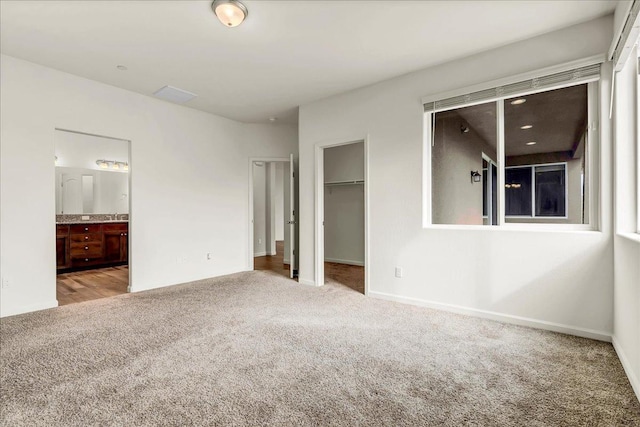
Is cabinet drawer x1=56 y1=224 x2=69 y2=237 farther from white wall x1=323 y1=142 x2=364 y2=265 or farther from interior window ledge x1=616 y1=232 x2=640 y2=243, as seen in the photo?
interior window ledge x1=616 y1=232 x2=640 y2=243

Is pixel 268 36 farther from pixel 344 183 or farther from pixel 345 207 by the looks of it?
pixel 345 207

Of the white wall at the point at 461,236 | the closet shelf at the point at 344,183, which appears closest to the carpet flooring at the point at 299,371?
the white wall at the point at 461,236

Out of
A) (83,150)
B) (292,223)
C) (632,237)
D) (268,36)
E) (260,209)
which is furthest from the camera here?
(260,209)

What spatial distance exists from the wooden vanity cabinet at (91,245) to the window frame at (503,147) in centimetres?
579

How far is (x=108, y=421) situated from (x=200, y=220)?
Answer: 368 cm

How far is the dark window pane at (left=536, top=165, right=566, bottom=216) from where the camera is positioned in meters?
2.87

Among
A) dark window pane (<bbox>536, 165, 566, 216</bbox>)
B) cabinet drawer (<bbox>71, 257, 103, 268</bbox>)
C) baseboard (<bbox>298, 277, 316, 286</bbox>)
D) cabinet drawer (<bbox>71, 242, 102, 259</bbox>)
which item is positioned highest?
dark window pane (<bbox>536, 165, 566, 216</bbox>)

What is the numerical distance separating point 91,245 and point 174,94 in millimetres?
3508

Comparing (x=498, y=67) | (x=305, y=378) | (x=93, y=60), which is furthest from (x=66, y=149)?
(x=498, y=67)

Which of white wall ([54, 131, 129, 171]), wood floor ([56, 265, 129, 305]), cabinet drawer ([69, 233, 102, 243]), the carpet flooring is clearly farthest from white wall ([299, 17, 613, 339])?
white wall ([54, 131, 129, 171])

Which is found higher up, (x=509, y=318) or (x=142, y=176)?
(x=142, y=176)

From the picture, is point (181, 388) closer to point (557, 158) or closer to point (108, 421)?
point (108, 421)

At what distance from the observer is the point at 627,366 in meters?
2.05

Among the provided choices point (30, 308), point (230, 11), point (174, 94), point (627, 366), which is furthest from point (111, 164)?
point (627, 366)
